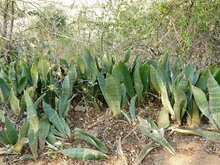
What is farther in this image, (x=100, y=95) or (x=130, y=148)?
(x=100, y=95)

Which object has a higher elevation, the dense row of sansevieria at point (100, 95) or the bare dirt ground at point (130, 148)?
the dense row of sansevieria at point (100, 95)

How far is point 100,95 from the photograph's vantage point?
147 inches

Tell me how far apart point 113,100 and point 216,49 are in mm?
5032

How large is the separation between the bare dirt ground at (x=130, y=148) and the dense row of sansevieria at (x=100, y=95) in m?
0.08

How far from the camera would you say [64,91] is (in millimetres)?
3484

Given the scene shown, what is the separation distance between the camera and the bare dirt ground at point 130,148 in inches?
109

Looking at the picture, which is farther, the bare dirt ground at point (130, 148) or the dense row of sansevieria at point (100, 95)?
the dense row of sansevieria at point (100, 95)

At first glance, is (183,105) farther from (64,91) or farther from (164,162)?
(64,91)

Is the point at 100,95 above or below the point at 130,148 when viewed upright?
above

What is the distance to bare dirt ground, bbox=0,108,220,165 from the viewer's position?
2.78m

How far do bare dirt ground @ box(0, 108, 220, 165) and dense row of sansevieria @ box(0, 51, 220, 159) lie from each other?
8 centimetres

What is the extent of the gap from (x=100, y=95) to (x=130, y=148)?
0.93 meters

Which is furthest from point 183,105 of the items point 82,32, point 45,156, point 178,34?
point 178,34

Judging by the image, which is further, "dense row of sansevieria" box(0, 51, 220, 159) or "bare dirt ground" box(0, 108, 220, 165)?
"dense row of sansevieria" box(0, 51, 220, 159)
